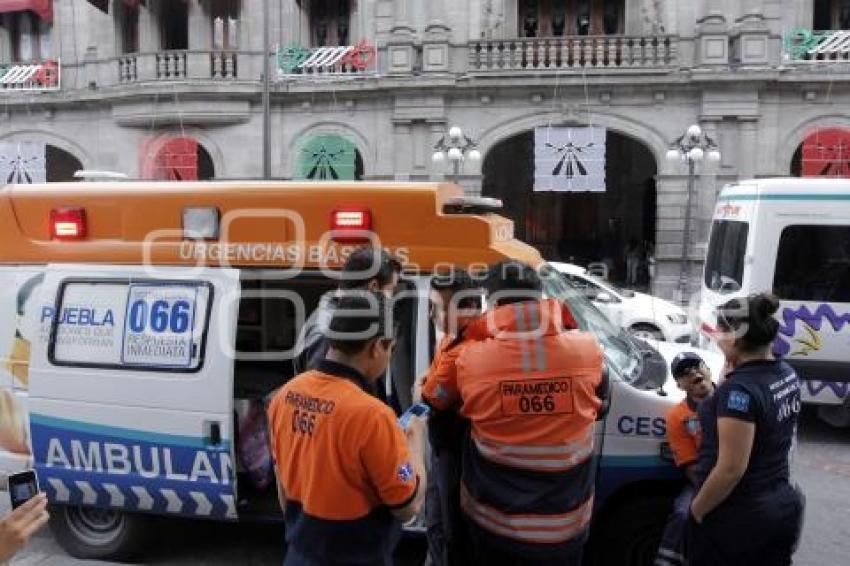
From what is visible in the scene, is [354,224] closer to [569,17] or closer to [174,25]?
[569,17]

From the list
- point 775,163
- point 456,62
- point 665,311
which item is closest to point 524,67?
point 456,62

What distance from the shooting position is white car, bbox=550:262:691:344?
11727 mm

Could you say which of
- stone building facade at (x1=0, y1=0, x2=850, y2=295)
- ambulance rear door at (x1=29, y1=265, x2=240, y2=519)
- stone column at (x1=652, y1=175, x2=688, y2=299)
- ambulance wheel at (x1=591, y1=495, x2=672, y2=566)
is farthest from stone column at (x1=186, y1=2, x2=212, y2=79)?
ambulance wheel at (x1=591, y1=495, x2=672, y2=566)

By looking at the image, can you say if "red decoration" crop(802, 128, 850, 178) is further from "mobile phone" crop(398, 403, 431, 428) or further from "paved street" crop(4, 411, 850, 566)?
"mobile phone" crop(398, 403, 431, 428)

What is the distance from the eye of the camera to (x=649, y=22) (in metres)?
19.6

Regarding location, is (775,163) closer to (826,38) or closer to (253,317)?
(826,38)

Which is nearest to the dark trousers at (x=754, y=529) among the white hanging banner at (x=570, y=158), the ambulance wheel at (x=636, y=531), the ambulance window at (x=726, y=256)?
the ambulance wheel at (x=636, y=531)

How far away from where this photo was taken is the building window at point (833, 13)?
64.1 feet

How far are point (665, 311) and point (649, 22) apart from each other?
1030 cm

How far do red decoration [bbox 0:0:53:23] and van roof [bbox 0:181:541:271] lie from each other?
791 inches

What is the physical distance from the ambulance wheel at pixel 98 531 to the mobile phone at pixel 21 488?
8.98ft

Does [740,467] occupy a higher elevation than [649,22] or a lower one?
lower

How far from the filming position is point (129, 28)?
73.7 ft

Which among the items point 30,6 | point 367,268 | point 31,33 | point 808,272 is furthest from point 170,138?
point 367,268
